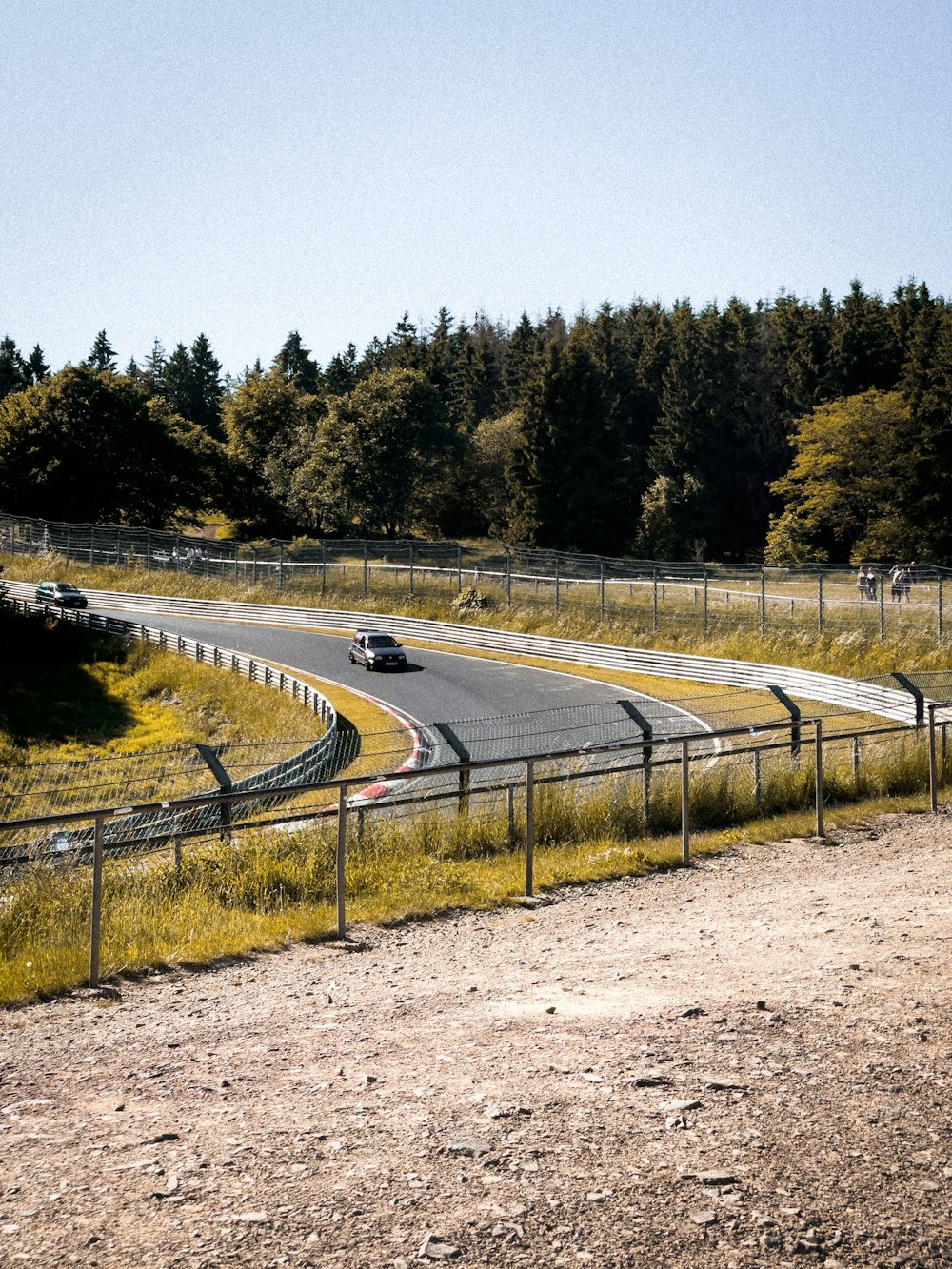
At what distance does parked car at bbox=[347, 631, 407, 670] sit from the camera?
40.1 m

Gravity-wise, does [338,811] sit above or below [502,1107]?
A: above

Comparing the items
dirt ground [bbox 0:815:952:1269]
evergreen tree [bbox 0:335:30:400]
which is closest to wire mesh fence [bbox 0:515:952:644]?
dirt ground [bbox 0:815:952:1269]

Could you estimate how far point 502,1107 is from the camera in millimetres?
5750

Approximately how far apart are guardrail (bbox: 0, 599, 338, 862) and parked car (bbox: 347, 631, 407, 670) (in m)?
2.61

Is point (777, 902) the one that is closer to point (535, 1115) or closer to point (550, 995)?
point (550, 995)

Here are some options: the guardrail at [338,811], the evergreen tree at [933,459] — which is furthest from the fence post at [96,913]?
the evergreen tree at [933,459]

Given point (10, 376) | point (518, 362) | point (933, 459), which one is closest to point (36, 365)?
point (10, 376)

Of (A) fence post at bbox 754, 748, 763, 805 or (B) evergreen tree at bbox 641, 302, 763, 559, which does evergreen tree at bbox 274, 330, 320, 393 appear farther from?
(A) fence post at bbox 754, 748, 763, 805

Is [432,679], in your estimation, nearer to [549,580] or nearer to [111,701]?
[549,580]

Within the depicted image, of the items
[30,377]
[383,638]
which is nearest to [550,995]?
[383,638]

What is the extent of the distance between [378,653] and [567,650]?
6.64 m

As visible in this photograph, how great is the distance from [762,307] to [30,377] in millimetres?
88995

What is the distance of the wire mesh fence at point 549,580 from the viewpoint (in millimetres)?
37250

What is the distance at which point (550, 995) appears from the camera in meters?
7.79
